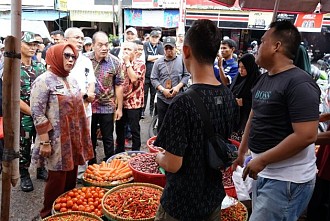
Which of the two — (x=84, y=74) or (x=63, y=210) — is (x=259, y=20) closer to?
(x=84, y=74)

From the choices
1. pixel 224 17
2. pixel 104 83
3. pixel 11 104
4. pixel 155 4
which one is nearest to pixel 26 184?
pixel 104 83

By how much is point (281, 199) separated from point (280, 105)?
A: 598 mm

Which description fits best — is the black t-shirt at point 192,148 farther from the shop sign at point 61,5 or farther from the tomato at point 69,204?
the shop sign at point 61,5

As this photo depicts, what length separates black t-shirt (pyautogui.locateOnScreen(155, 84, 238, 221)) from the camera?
64.7 inches

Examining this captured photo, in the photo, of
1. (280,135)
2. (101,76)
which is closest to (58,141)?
(101,76)

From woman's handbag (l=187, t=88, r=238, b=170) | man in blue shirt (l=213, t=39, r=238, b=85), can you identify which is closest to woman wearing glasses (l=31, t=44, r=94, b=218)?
woman's handbag (l=187, t=88, r=238, b=170)

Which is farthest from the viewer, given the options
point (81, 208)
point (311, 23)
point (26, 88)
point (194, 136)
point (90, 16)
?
point (90, 16)

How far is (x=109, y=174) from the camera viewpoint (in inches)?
147

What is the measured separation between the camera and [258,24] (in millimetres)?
15344

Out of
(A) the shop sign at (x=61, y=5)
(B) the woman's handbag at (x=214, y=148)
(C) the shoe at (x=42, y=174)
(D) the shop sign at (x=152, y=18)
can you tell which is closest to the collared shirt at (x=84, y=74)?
(C) the shoe at (x=42, y=174)

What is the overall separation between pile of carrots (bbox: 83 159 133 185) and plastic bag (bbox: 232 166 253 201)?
4.18 feet

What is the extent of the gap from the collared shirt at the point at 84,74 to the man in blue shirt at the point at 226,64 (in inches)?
81.2

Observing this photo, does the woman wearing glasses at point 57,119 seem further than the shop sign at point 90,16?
No

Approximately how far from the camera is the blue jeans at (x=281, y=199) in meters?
2.00
